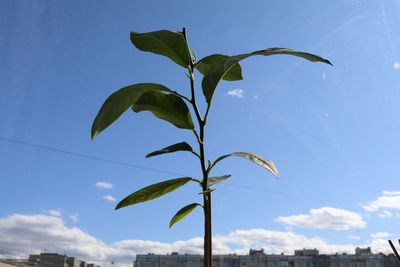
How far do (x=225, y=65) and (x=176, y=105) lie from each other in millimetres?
90

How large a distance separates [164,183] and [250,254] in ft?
90.6

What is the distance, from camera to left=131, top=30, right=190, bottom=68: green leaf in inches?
16.2

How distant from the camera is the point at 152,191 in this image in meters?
0.43

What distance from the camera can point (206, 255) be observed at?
1.18ft

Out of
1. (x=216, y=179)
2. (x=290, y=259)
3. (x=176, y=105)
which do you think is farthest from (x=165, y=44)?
(x=290, y=259)

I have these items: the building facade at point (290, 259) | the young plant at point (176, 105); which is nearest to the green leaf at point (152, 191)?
the young plant at point (176, 105)

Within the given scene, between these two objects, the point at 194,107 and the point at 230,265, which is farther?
the point at 230,265

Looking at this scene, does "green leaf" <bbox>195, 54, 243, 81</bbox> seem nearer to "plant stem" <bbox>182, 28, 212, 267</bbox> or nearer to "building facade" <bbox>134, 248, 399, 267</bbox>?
"plant stem" <bbox>182, 28, 212, 267</bbox>

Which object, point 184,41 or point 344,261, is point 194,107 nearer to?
point 184,41

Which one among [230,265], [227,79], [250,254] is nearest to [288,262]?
[250,254]

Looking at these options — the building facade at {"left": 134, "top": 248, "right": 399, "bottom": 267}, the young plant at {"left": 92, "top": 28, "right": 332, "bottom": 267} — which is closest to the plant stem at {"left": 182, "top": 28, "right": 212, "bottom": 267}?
the young plant at {"left": 92, "top": 28, "right": 332, "bottom": 267}

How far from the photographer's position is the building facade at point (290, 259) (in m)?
23.0

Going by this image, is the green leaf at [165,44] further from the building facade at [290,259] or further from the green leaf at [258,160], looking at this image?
the building facade at [290,259]

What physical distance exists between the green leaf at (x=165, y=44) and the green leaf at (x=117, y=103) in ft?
0.14
